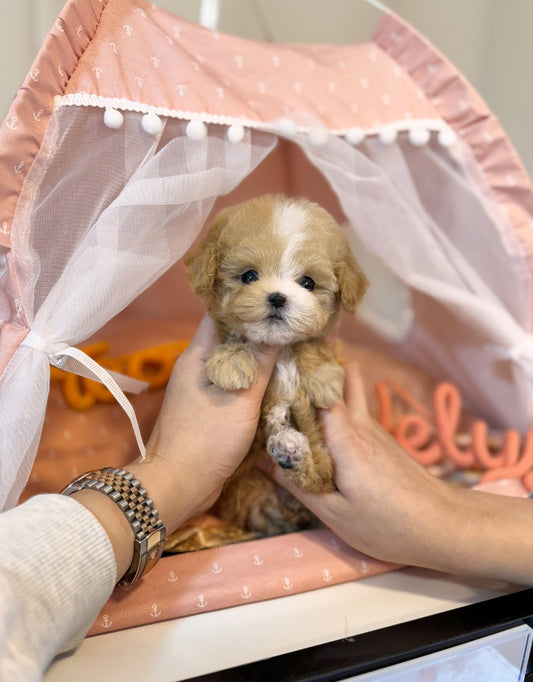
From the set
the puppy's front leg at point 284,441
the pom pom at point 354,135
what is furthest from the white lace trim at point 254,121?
the puppy's front leg at point 284,441

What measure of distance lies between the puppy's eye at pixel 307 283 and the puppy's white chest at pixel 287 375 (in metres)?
0.14

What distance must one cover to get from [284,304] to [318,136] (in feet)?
1.57

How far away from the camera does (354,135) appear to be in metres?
1.36

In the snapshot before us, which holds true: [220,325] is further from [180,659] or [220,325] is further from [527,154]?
[527,154]

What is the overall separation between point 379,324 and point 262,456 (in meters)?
0.90

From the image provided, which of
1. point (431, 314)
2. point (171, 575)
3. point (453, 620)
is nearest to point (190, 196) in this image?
point (171, 575)

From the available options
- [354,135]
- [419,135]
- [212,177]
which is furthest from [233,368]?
[419,135]

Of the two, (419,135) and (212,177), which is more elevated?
(419,135)

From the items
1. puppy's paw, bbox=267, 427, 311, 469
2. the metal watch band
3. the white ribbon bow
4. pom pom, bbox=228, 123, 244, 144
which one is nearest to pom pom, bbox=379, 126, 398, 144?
pom pom, bbox=228, 123, 244, 144

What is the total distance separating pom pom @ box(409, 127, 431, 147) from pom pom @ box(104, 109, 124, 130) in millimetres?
710

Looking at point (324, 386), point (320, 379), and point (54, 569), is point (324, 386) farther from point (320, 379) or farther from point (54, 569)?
point (54, 569)

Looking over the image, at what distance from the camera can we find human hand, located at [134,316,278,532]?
3.50 feet

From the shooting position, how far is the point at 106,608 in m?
1.00

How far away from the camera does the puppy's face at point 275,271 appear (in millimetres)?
1012
